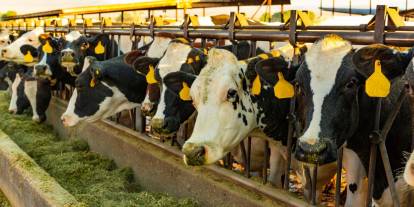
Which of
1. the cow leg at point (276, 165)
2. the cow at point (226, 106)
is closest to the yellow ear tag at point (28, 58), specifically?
the cow leg at point (276, 165)

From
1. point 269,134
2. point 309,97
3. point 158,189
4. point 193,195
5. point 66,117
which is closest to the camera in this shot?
point 309,97

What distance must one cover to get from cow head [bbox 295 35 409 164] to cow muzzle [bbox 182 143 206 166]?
2.18ft

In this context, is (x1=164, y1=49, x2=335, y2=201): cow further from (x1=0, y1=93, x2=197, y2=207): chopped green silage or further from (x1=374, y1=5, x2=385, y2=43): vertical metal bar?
(x1=0, y1=93, x2=197, y2=207): chopped green silage

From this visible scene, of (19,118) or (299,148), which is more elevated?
(299,148)

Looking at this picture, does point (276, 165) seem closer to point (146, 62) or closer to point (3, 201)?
point (146, 62)

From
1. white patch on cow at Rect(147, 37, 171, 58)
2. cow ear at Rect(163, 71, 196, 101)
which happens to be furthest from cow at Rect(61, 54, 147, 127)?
cow ear at Rect(163, 71, 196, 101)

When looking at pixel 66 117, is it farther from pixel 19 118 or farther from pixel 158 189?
pixel 19 118

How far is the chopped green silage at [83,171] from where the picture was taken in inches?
173

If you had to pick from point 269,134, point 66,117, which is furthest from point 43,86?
point 269,134

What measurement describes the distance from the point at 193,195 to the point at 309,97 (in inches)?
74.0

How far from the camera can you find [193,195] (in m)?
4.46

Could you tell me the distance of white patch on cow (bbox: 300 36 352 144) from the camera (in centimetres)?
282

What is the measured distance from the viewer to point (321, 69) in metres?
2.92

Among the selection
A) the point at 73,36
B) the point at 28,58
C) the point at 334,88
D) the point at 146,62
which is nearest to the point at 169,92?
the point at 146,62
